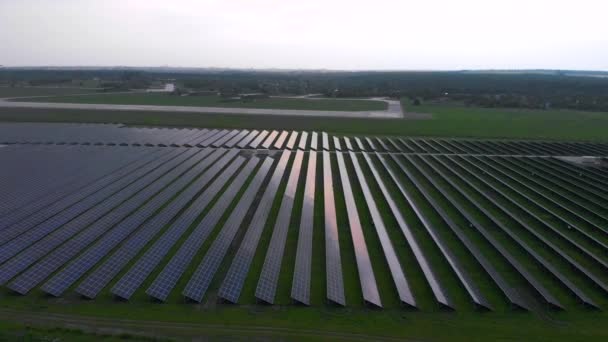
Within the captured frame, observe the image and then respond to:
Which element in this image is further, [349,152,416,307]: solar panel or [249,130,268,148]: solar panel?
[249,130,268,148]: solar panel

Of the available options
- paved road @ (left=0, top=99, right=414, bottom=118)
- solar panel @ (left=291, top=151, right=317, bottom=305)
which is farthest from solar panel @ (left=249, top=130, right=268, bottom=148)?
paved road @ (left=0, top=99, right=414, bottom=118)

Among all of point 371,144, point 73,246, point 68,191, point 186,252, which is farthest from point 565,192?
point 68,191

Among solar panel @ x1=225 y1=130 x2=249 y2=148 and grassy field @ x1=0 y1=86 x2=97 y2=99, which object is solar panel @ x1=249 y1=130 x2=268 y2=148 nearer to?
solar panel @ x1=225 y1=130 x2=249 y2=148

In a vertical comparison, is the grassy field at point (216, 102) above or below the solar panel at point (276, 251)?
above

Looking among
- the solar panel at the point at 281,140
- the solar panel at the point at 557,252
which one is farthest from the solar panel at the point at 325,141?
the solar panel at the point at 557,252

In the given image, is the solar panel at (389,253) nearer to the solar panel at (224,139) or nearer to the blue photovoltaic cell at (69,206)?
the blue photovoltaic cell at (69,206)

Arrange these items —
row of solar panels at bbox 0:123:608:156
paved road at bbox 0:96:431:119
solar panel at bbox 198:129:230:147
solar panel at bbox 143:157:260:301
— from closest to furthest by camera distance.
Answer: solar panel at bbox 143:157:260:301, row of solar panels at bbox 0:123:608:156, solar panel at bbox 198:129:230:147, paved road at bbox 0:96:431:119

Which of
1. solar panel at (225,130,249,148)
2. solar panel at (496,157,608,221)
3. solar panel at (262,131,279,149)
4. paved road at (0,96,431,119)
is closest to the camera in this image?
solar panel at (496,157,608,221)
